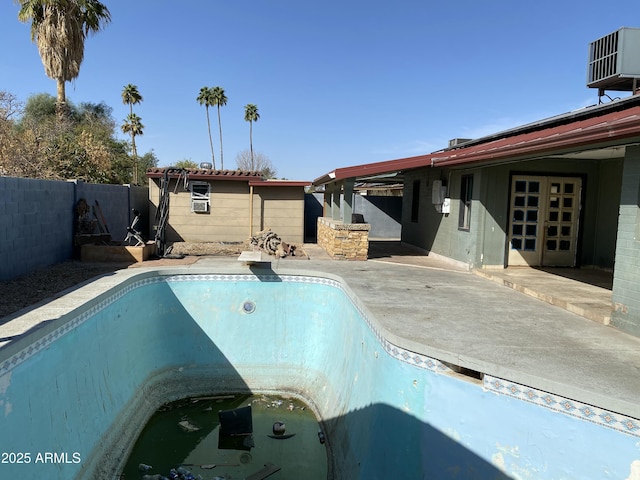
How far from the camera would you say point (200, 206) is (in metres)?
16.3

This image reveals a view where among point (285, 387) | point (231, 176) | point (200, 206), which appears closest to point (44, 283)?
point (285, 387)

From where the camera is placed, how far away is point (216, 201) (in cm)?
1638

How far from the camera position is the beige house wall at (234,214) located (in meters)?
16.3

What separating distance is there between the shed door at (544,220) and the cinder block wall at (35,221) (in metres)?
10.6

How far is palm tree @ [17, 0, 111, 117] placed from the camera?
18.8 meters

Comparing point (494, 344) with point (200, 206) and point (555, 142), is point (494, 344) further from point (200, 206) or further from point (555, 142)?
point (200, 206)

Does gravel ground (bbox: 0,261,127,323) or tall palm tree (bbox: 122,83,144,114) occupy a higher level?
tall palm tree (bbox: 122,83,144,114)

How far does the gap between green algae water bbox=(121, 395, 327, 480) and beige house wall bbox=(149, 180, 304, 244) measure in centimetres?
912

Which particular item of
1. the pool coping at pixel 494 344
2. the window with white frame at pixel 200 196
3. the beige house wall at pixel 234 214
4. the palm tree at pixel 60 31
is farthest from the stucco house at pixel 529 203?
the palm tree at pixel 60 31

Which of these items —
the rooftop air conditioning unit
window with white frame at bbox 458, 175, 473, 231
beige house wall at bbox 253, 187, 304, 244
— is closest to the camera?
the rooftop air conditioning unit

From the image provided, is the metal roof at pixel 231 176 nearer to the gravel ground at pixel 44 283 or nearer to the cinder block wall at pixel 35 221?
the cinder block wall at pixel 35 221

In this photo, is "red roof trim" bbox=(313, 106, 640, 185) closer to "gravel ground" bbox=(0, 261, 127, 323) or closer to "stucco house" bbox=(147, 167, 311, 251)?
"stucco house" bbox=(147, 167, 311, 251)

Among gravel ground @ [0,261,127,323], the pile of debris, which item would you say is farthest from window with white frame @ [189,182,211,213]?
gravel ground @ [0,261,127,323]

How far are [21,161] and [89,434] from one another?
43.9ft
